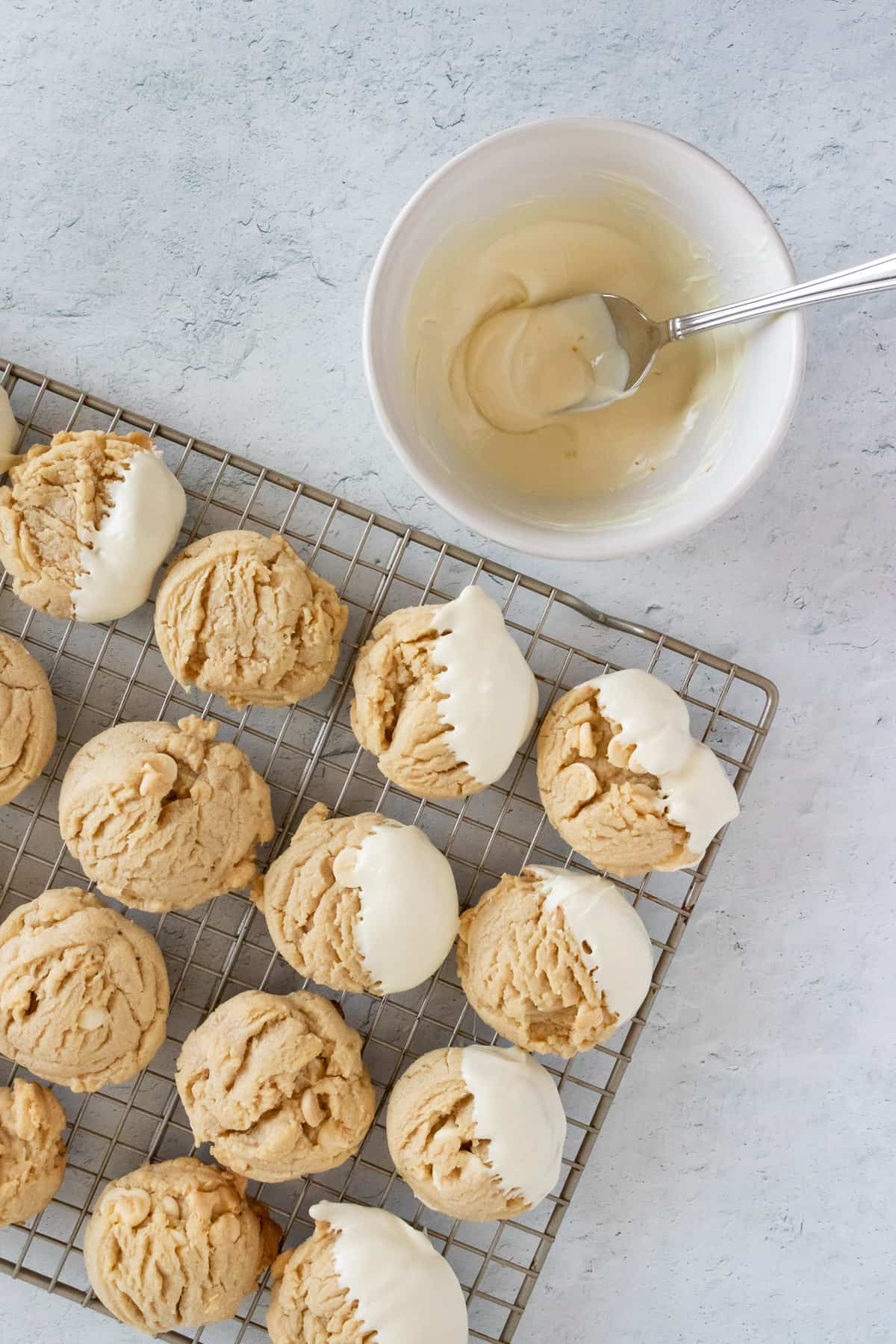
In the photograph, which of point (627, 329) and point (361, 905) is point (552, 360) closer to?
point (627, 329)

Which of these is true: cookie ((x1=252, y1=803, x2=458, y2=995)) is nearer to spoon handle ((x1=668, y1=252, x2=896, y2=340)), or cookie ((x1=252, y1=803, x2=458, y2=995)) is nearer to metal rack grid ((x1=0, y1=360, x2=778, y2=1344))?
metal rack grid ((x1=0, y1=360, x2=778, y2=1344))

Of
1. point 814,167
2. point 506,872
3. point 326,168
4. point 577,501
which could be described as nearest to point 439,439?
point 577,501

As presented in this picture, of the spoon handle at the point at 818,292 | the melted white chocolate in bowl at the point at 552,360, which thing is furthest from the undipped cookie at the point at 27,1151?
the spoon handle at the point at 818,292

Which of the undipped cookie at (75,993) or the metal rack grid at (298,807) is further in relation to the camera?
the metal rack grid at (298,807)

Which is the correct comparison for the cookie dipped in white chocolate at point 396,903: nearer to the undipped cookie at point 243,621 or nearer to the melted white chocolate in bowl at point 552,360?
the undipped cookie at point 243,621

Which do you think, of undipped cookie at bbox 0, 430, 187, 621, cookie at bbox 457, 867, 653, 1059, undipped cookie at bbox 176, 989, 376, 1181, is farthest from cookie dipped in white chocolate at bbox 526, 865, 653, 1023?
undipped cookie at bbox 0, 430, 187, 621
